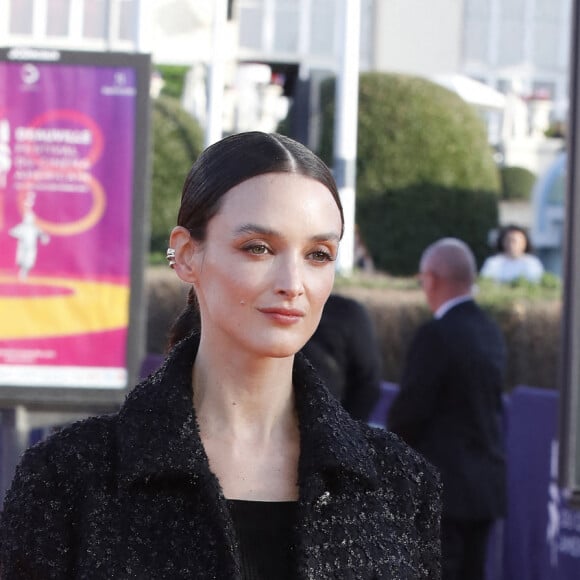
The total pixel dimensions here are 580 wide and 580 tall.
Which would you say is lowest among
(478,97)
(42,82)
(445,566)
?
(445,566)

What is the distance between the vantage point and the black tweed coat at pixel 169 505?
2.02m

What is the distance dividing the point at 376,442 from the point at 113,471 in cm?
43

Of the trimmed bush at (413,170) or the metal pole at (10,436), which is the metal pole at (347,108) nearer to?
the trimmed bush at (413,170)

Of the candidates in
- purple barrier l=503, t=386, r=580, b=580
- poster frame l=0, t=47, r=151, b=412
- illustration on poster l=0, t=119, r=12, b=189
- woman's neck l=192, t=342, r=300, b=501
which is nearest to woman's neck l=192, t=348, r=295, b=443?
woman's neck l=192, t=342, r=300, b=501

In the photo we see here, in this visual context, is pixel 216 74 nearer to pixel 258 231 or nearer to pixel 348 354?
pixel 348 354

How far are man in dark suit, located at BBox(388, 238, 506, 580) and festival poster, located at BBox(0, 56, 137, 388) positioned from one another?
1386 mm

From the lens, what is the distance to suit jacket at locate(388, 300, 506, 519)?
6324 mm

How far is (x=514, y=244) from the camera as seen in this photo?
42.3ft

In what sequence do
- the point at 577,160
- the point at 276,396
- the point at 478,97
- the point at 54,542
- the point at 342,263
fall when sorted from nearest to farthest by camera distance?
the point at 54,542 < the point at 276,396 < the point at 577,160 < the point at 342,263 < the point at 478,97

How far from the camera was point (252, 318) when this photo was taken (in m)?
2.08

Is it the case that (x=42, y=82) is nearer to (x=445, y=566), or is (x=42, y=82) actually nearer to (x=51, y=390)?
(x=51, y=390)

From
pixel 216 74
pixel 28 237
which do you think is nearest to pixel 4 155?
pixel 28 237

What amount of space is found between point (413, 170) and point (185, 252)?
15318mm

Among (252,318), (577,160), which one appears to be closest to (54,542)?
(252,318)
